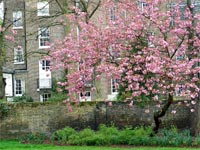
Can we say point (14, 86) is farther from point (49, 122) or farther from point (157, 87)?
point (157, 87)

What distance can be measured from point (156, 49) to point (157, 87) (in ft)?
4.74

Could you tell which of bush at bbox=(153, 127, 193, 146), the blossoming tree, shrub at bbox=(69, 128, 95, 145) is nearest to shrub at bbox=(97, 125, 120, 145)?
shrub at bbox=(69, 128, 95, 145)

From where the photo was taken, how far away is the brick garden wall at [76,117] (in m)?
19.9

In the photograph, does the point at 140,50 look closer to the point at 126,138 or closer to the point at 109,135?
the point at 126,138

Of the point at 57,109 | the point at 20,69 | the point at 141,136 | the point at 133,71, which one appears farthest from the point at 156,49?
the point at 20,69

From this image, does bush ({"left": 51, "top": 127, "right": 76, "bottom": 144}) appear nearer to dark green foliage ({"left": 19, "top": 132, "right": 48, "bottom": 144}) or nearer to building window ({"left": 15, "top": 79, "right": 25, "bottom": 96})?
dark green foliage ({"left": 19, "top": 132, "right": 48, "bottom": 144})

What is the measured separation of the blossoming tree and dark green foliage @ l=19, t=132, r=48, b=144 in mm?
4046

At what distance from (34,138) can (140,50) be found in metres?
7.56

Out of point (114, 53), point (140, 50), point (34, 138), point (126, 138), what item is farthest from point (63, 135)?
point (140, 50)

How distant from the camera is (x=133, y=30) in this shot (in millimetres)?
15266

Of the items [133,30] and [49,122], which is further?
[49,122]

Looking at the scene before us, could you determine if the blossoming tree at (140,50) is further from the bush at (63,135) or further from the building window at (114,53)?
Answer: the bush at (63,135)

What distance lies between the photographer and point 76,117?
2072 centimetres

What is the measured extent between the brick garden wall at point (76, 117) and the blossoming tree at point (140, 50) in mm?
4511
